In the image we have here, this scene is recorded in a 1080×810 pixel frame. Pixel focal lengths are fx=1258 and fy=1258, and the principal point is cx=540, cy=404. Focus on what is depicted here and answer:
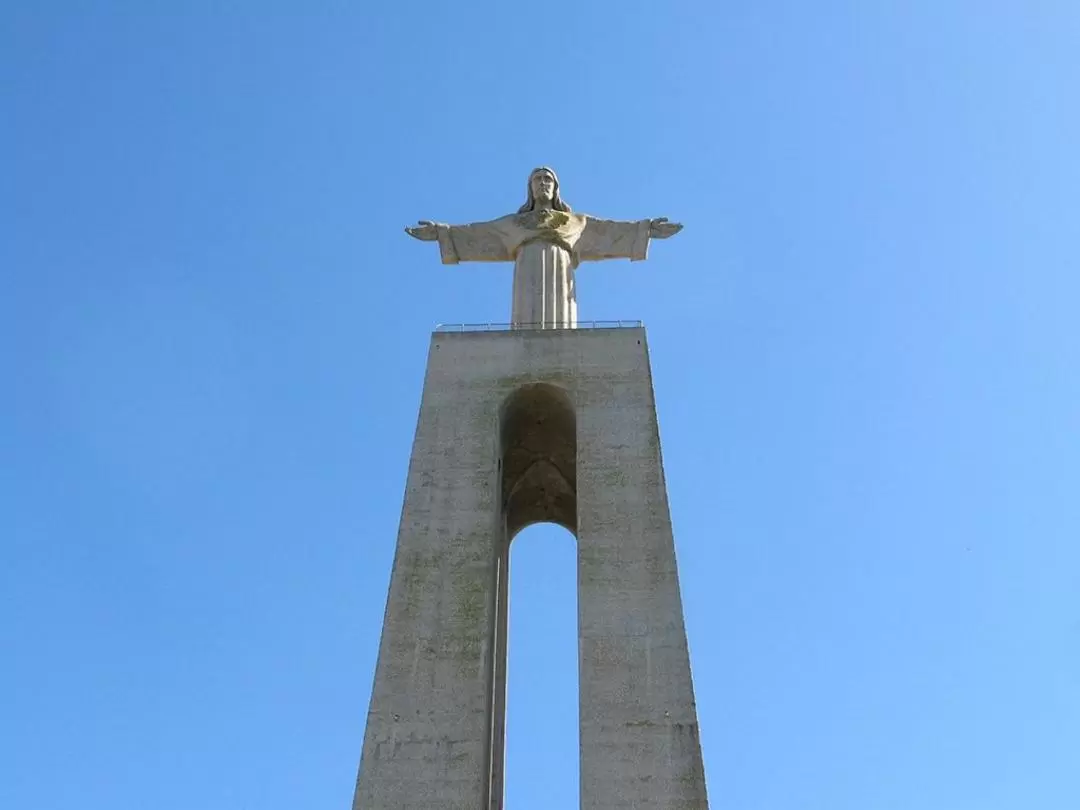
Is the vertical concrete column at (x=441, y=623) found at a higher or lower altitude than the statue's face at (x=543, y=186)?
lower

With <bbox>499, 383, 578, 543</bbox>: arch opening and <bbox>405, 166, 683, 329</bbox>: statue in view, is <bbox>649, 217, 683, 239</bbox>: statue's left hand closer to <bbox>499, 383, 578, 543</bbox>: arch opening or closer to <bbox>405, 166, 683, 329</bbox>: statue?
<bbox>405, 166, 683, 329</bbox>: statue

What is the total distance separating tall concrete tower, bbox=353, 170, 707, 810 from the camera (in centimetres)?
1462

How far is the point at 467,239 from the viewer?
73.0ft

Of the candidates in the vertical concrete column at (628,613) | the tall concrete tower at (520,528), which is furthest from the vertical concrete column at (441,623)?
the vertical concrete column at (628,613)

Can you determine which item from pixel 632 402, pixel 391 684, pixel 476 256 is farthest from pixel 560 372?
pixel 391 684

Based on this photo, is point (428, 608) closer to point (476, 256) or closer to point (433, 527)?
point (433, 527)

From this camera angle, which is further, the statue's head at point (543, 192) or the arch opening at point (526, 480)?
the statue's head at point (543, 192)

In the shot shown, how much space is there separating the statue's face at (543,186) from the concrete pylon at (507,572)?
3796 mm

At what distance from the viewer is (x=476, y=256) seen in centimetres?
2228

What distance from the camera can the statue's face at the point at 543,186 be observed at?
73.4 feet

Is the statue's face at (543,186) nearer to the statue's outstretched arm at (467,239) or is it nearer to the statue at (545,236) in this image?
the statue at (545,236)

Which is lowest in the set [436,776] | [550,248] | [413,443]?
[436,776]

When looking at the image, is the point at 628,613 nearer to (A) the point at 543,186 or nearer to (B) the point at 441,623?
(B) the point at 441,623

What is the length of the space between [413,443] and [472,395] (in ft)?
3.89
